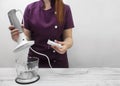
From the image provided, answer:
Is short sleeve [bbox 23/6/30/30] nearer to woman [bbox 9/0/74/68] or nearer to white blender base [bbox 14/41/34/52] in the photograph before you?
woman [bbox 9/0/74/68]

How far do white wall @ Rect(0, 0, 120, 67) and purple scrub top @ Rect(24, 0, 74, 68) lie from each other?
370 mm

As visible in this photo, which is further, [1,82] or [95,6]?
[95,6]

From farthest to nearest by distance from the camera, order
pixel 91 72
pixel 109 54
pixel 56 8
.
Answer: pixel 109 54 < pixel 56 8 < pixel 91 72

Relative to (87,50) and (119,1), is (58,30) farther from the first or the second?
(119,1)

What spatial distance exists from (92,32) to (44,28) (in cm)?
54

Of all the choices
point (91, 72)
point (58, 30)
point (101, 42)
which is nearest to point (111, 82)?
point (91, 72)

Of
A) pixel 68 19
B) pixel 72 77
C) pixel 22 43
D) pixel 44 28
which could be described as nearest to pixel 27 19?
pixel 44 28

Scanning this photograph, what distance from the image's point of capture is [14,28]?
101 cm

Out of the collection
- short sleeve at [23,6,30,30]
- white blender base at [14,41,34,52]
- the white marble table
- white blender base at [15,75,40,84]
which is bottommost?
the white marble table

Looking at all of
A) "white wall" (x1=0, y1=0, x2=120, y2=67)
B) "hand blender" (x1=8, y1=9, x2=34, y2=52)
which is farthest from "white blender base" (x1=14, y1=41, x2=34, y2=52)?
"white wall" (x1=0, y1=0, x2=120, y2=67)

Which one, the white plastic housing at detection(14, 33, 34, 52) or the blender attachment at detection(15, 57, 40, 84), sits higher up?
the white plastic housing at detection(14, 33, 34, 52)

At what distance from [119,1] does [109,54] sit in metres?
0.44

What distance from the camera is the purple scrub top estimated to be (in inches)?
50.9

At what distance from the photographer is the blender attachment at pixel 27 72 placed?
99 cm
